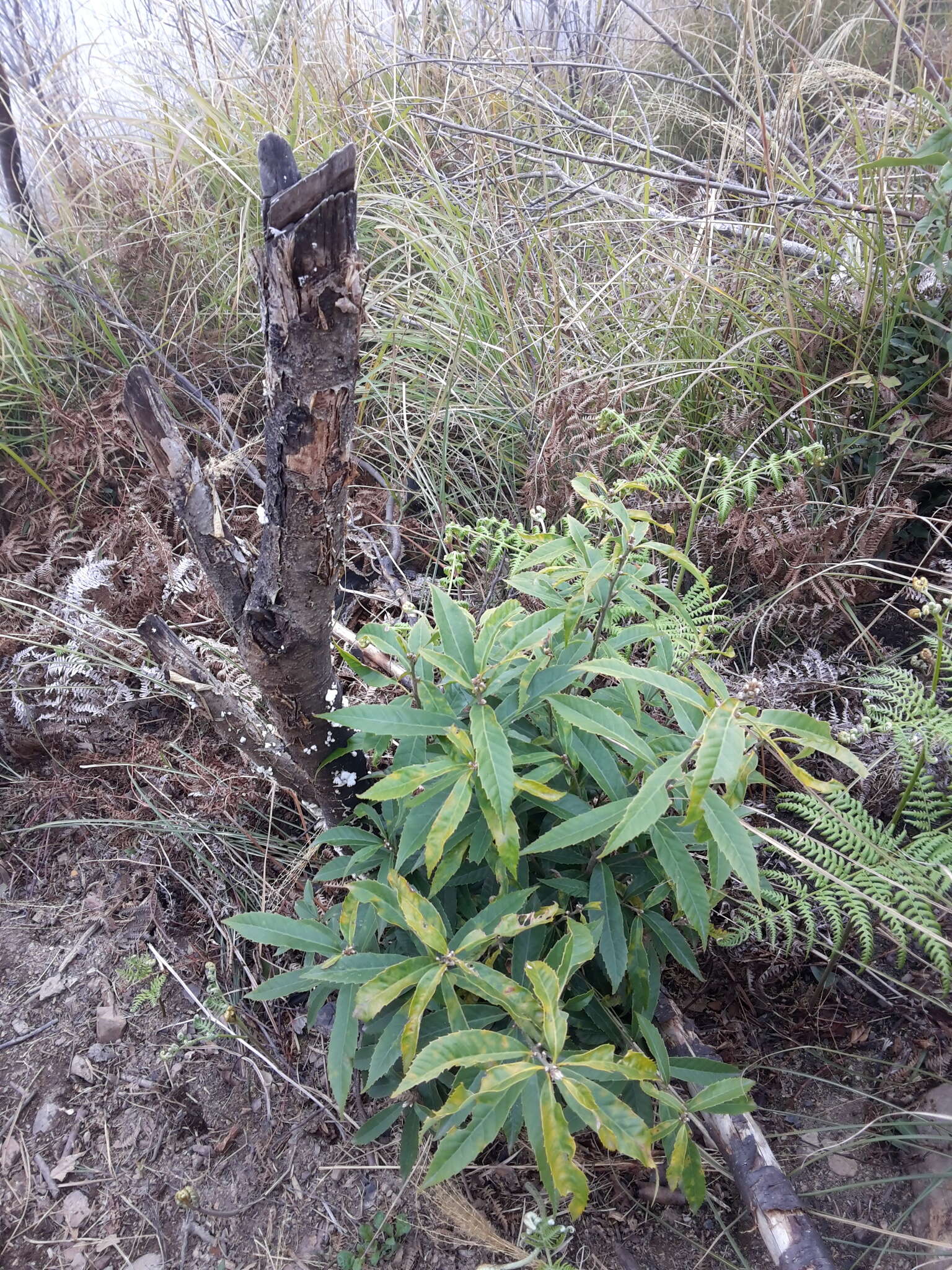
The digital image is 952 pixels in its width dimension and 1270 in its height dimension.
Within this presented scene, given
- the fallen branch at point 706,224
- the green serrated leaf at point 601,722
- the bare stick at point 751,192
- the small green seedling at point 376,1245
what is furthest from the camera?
the fallen branch at point 706,224

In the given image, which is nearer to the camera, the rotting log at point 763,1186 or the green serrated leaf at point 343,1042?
the rotting log at point 763,1186

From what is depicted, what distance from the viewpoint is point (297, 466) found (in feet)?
4.11

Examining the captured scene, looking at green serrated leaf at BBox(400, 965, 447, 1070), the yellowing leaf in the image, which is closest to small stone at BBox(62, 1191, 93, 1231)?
green serrated leaf at BBox(400, 965, 447, 1070)

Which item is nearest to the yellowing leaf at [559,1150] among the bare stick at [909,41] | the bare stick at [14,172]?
the bare stick at [909,41]

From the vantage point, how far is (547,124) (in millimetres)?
3367

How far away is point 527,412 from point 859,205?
1.15 metres

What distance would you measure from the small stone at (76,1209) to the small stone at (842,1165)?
159cm

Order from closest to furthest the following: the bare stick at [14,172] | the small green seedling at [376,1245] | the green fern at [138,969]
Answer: the small green seedling at [376,1245]
the green fern at [138,969]
the bare stick at [14,172]

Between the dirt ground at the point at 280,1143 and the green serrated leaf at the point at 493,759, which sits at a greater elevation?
the green serrated leaf at the point at 493,759

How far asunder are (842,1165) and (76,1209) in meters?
1.65

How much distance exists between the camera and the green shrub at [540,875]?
106cm

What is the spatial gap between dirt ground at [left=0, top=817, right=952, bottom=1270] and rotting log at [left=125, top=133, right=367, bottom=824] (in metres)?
0.76

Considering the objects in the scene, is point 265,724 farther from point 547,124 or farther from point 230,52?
point 230,52

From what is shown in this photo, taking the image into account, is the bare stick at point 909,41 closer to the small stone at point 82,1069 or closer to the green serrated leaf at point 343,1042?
the green serrated leaf at point 343,1042
